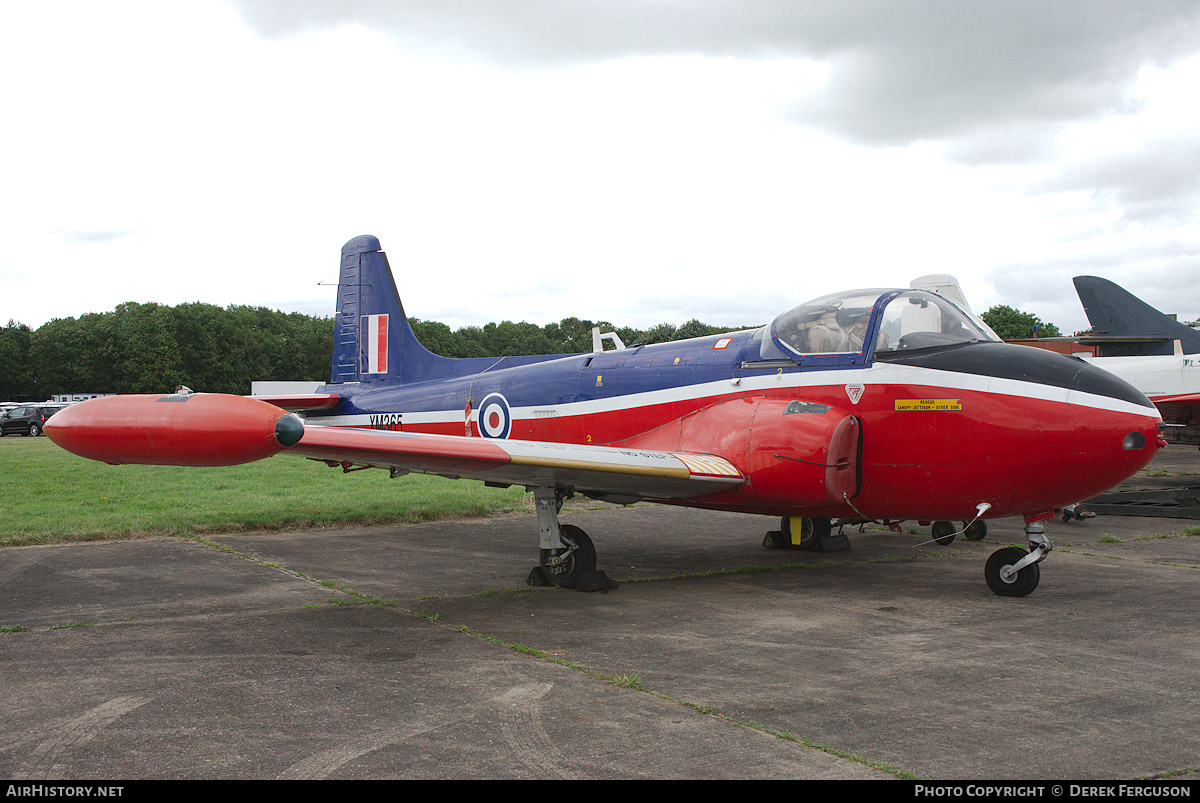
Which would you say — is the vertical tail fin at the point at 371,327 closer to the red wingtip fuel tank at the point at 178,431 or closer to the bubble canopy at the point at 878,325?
the bubble canopy at the point at 878,325

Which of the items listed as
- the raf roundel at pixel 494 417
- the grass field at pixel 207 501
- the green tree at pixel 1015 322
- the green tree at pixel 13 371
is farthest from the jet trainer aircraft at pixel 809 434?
the green tree at pixel 1015 322

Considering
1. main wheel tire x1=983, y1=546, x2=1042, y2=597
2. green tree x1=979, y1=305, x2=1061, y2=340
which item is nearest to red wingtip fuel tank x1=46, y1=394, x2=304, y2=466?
main wheel tire x1=983, y1=546, x2=1042, y2=597

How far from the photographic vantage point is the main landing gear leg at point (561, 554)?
7.10 meters

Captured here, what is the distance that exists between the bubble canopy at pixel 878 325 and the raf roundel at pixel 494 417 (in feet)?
11.8

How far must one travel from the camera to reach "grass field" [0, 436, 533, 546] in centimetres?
1024

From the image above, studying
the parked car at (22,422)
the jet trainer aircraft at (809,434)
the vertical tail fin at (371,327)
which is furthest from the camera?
the parked car at (22,422)

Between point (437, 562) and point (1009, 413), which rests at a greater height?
point (1009, 413)

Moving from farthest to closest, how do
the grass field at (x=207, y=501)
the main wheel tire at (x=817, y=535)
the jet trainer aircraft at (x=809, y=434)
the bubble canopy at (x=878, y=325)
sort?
1. the grass field at (x=207, y=501)
2. the main wheel tire at (x=817, y=535)
3. the bubble canopy at (x=878, y=325)
4. the jet trainer aircraft at (x=809, y=434)

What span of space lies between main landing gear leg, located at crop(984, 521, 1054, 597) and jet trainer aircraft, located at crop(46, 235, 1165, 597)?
0.01m

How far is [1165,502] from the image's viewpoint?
456 inches

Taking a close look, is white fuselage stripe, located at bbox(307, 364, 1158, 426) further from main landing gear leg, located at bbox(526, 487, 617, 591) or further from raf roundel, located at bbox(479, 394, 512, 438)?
main landing gear leg, located at bbox(526, 487, 617, 591)
